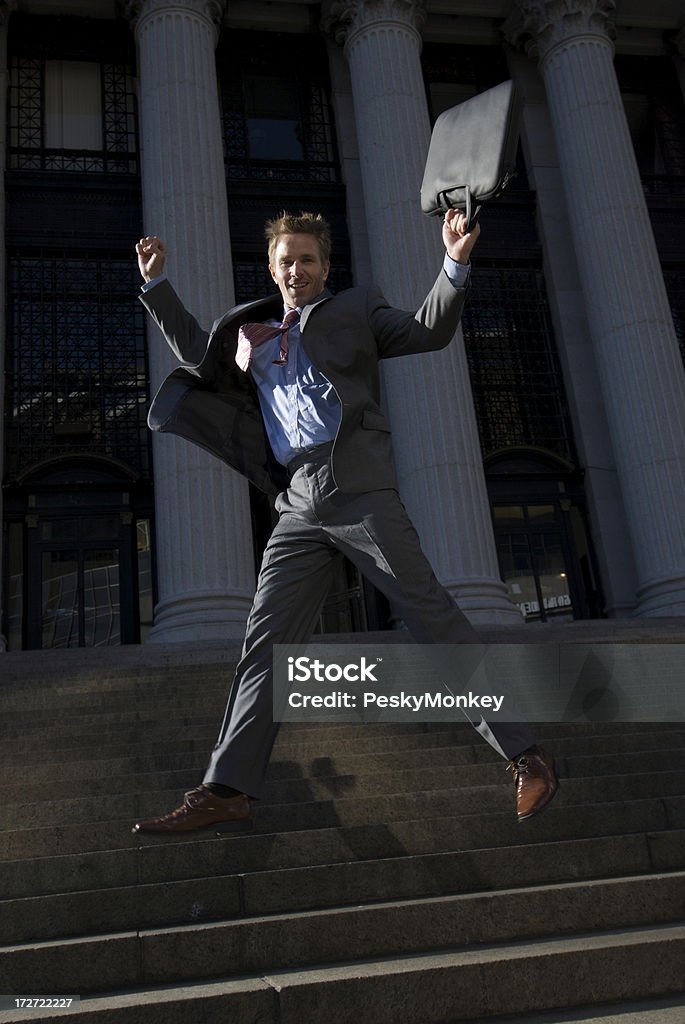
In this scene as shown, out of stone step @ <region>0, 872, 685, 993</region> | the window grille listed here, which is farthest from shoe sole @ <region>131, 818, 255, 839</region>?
the window grille

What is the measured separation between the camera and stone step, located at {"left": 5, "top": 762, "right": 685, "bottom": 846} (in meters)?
4.73

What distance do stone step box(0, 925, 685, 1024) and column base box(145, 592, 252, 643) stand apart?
10.2 meters

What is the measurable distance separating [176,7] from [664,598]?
12624 mm

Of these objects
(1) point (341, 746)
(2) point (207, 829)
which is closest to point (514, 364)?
(1) point (341, 746)

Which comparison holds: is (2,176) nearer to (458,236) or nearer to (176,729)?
(176,729)

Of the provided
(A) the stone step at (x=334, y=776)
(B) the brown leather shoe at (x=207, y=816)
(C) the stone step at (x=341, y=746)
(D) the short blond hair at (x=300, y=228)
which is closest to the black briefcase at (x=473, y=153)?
(D) the short blond hair at (x=300, y=228)

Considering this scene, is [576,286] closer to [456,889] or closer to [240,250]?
[240,250]

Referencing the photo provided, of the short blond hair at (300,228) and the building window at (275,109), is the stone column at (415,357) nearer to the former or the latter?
the building window at (275,109)

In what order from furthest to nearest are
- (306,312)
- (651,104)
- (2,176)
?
(651,104) < (2,176) < (306,312)

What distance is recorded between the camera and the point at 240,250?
18.7 m

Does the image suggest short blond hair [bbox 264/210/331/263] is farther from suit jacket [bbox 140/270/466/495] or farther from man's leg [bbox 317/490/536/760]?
man's leg [bbox 317/490/536/760]

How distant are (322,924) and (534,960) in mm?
754

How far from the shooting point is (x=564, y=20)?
61.6 ft

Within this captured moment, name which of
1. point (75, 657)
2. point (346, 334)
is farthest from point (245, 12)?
point (346, 334)
